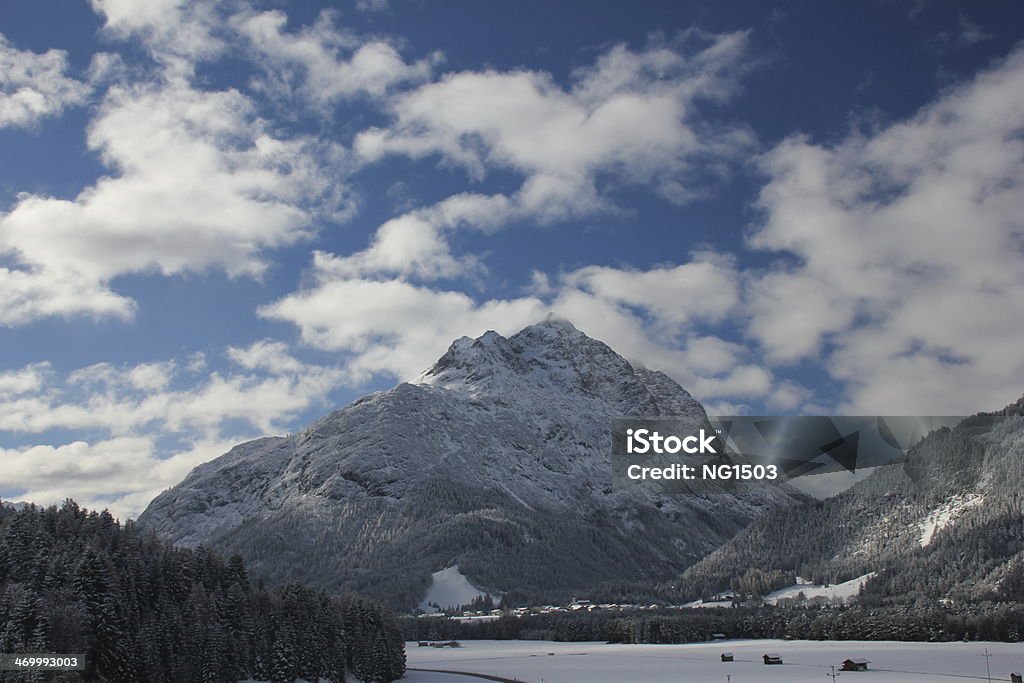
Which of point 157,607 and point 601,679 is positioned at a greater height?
point 157,607

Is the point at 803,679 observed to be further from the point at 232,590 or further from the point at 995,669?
the point at 232,590

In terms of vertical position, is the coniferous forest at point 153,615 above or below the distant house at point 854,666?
above

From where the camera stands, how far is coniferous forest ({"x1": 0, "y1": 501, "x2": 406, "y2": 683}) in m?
128

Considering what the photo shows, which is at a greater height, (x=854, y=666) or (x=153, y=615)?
(x=153, y=615)

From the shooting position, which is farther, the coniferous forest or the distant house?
the distant house

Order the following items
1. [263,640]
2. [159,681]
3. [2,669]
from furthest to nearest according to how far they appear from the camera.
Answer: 1. [263,640]
2. [159,681]
3. [2,669]

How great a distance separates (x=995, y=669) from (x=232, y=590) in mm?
129167

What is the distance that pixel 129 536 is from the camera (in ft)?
590

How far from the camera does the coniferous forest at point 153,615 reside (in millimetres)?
127688

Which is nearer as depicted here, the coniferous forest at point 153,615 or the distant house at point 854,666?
the coniferous forest at point 153,615

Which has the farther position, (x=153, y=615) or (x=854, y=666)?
(x=854, y=666)

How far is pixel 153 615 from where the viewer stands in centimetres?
14750

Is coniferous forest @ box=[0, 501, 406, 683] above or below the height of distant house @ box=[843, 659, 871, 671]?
above

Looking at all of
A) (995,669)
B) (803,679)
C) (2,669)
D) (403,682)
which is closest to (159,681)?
(2,669)
